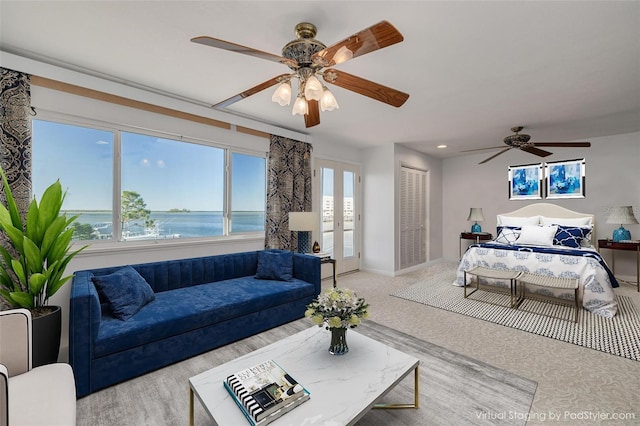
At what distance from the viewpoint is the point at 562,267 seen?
366 cm

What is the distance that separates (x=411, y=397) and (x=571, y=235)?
4.23 m

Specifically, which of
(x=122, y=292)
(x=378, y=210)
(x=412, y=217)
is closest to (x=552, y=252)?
(x=412, y=217)

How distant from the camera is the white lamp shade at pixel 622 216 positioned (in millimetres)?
4211

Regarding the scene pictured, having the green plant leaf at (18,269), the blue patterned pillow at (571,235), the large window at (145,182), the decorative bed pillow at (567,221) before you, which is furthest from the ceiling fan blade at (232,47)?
the decorative bed pillow at (567,221)

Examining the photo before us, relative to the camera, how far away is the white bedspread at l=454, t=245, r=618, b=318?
3301 millimetres

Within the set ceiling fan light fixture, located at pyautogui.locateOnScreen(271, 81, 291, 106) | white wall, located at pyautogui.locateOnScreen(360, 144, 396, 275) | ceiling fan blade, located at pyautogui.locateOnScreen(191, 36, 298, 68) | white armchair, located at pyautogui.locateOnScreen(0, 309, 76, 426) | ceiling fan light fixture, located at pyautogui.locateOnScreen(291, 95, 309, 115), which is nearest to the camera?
white armchair, located at pyautogui.locateOnScreen(0, 309, 76, 426)

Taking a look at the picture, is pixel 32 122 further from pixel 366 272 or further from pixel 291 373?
pixel 366 272

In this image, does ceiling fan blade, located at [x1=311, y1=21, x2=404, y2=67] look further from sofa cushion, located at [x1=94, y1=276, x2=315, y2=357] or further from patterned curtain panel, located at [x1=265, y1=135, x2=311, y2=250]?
patterned curtain panel, located at [x1=265, y1=135, x2=311, y2=250]

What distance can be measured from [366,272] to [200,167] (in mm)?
3638

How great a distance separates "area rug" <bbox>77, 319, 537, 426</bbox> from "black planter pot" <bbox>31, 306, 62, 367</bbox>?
42 cm

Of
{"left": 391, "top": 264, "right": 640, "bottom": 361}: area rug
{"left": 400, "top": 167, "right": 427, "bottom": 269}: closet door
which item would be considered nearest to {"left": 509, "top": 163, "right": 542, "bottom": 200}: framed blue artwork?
{"left": 400, "top": 167, "right": 427, "bottom": 269}: closet door

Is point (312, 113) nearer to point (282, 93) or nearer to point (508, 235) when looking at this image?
point (282, 93)

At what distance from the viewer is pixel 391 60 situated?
7.50ft

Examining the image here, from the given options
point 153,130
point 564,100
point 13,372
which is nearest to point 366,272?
point 564,100
